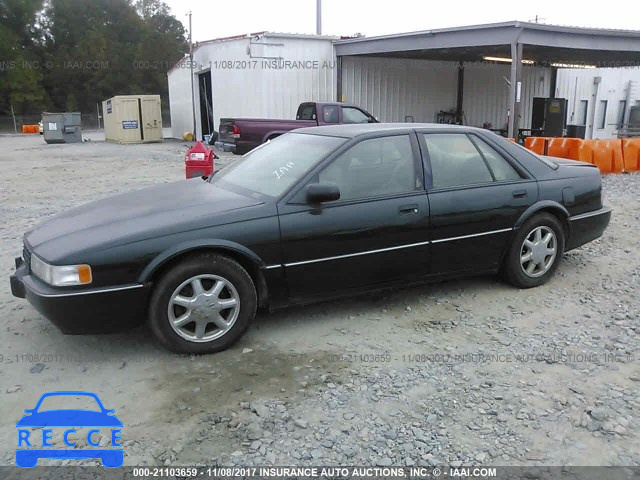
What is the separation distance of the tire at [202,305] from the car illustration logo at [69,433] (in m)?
0.62

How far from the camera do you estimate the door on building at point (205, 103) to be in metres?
24.3

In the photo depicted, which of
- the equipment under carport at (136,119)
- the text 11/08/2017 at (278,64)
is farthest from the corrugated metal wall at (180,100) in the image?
the text 11/08/2017 at (278,64)

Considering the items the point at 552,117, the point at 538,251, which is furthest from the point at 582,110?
the point at 538,251

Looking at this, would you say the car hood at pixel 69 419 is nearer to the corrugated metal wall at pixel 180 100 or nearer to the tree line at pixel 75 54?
the corrugated metal wall at pixel 180 100

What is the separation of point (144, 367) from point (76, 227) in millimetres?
1086

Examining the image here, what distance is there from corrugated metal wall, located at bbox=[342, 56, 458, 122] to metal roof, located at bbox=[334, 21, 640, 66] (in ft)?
3.08

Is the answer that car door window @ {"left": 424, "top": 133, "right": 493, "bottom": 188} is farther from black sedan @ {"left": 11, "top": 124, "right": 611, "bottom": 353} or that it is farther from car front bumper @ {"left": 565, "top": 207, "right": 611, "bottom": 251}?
A: car front bumper @ {"left": 565, "top": 207, "right": 611, "bottom": 251}

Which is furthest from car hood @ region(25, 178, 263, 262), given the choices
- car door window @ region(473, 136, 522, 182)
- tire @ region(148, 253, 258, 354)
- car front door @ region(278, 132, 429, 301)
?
car door window @ region(473, 136, 522, 182)

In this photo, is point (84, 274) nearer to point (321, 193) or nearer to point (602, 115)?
point (321, 193)

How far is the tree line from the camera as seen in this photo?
53500 mm

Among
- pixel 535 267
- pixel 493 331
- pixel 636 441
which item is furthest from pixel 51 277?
pixel 535 267

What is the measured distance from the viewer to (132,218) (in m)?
3.87

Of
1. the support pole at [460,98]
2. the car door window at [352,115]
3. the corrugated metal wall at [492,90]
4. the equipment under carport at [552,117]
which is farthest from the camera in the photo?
the corrugated metal wall at [492,90]

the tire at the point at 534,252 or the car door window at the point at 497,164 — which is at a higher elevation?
the car door window at the point at 497,164
